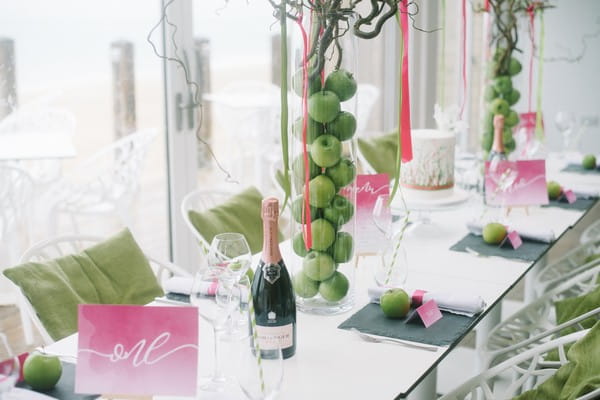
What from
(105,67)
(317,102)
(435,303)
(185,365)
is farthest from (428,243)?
(105,67)

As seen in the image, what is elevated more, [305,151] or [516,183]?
[305,151]

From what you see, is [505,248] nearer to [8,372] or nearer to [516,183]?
[516,183]

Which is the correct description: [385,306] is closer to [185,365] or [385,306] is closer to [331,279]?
[331,279]

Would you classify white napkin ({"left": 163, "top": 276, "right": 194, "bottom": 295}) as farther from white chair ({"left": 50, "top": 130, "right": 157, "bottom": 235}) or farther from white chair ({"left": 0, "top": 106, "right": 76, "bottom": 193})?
white chair ({"left": 50, "top": 130, "right": 157, "bottom": 235})

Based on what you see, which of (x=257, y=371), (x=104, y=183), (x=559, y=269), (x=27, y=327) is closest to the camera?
(x=257, y=371)

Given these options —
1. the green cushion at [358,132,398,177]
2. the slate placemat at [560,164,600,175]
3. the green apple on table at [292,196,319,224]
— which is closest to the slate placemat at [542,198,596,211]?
the slate placemat at [560,164,600,175]

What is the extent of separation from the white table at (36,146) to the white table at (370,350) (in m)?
1.51

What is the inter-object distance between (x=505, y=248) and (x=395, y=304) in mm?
727

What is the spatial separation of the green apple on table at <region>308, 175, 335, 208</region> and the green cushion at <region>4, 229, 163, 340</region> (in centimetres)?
63

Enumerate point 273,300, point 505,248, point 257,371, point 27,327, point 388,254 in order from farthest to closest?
1. point 27,327
2. point 505,248
3. point 388,254
4. point 273,300
5. point 257,371

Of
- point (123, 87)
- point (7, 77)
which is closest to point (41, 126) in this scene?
point (7, 77)

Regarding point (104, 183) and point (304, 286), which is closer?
point (304, 286)

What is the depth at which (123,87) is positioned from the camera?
3.38 meters

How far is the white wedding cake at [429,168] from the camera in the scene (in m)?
2.50
